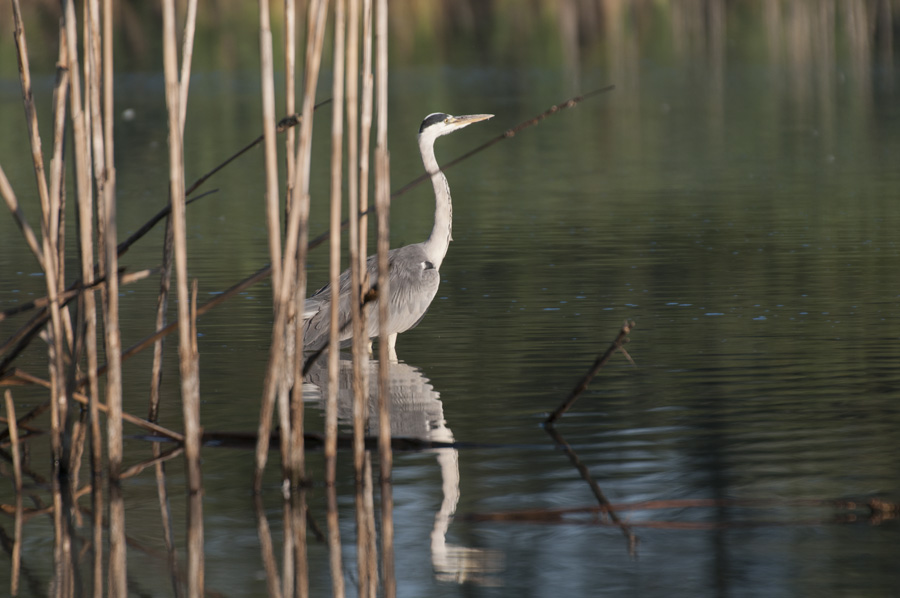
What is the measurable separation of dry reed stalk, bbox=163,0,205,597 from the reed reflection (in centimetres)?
98

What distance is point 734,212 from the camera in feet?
53.3

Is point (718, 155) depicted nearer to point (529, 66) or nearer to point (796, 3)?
point (529, 66)

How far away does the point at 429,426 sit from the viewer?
7.54m

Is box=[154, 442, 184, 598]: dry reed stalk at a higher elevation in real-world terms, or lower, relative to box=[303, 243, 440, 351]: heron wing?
lower

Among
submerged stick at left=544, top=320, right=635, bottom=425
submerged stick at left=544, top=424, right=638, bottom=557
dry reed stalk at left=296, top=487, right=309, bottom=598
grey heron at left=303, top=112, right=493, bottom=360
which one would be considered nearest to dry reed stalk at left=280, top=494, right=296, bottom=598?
dry reed stalk at left=296, top=487, right=309, bottom=598

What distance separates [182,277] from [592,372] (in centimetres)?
199

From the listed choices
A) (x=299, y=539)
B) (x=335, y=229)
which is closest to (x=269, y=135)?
(x=335, y=229)

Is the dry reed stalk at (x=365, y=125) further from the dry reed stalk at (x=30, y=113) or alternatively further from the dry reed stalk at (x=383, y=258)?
the dry reed stalk at (x=30, y=113)

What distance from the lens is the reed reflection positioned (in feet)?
17.9

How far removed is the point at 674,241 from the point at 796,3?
39821 mm

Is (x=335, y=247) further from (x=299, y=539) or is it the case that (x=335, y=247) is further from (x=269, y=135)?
(x=299, y=539)

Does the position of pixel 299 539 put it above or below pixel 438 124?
below

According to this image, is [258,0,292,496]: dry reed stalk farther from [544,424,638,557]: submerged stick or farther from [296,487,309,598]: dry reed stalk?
[544,424,638,557]: submerged stick

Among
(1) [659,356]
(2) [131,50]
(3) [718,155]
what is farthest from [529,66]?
(1) [659,356]
